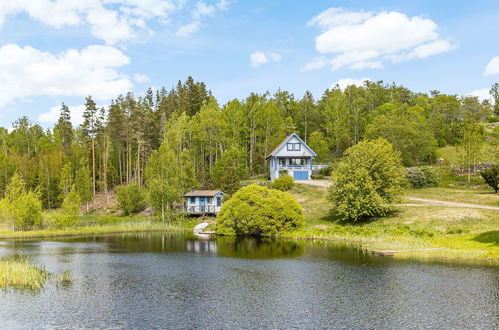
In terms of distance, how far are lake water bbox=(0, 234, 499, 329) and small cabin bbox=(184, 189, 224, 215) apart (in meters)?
30.2

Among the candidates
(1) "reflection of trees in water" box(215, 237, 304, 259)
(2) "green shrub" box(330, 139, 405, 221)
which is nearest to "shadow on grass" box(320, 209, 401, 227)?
(2) "green shrub" box(330, 139, 405, 221)

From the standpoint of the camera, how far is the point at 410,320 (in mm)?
22672

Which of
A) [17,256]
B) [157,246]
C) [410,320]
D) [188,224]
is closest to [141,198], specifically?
[188,224]

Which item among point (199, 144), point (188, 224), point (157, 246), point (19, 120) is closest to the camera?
point (157, 246)

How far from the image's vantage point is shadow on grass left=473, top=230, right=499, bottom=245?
138 feet

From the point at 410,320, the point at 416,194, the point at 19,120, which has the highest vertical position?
the point at 19,120

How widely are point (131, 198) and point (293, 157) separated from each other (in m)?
35.2

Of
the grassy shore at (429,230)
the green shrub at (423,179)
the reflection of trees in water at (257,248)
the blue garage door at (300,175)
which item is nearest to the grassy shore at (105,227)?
the reflection of trees in water at (257,248)

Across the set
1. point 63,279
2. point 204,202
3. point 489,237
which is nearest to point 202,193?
point 204,202

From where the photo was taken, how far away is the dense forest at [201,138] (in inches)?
3365

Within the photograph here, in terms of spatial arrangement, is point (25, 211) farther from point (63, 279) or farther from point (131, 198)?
point (63, 279)

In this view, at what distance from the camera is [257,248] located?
4919cm

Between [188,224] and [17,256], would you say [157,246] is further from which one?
[188,224]

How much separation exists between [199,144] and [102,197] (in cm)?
2675
